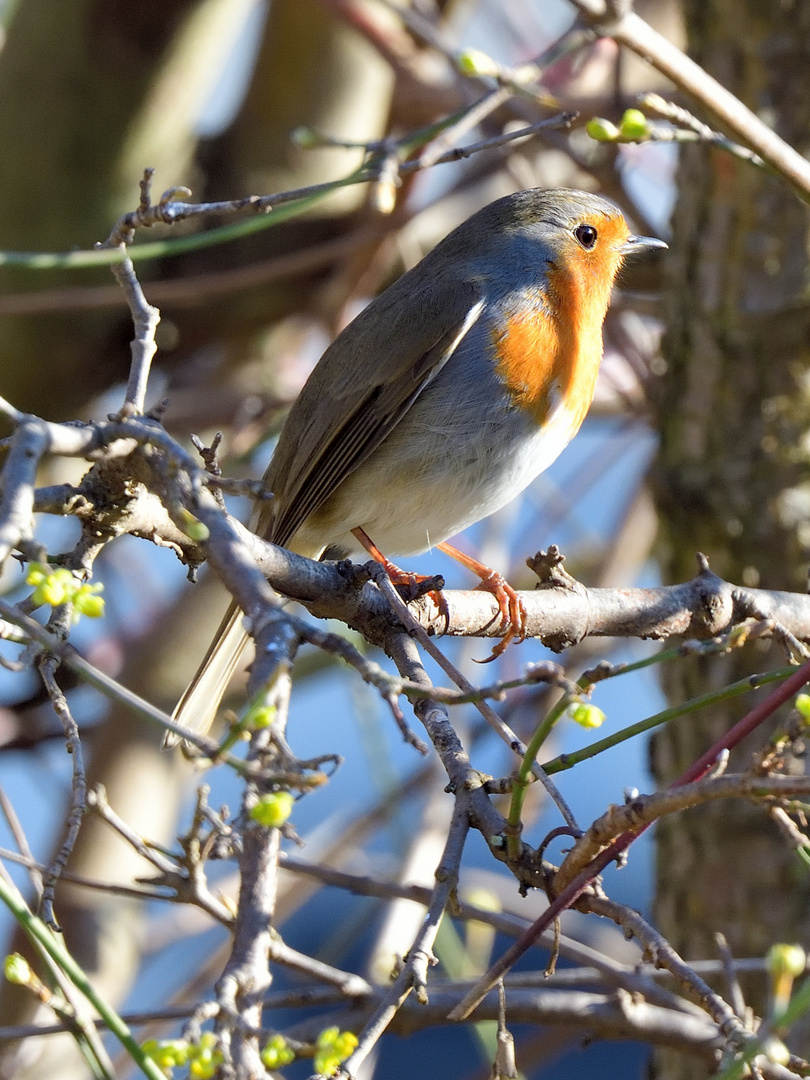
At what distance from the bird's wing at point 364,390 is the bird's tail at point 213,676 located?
379 millimetres

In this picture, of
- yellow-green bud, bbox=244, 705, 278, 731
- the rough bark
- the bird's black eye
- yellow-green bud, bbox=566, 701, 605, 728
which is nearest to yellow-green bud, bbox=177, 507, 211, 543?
yellow-green bud, bbox=244, 705, 278, 731

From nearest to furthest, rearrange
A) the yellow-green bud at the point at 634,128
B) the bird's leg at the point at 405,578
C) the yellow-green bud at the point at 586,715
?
the yellow-green bud at the point at 586,715, the yellow-green bud at the point at 634,128, the bird's leg at the point at 405,578

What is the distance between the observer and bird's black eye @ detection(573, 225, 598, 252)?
11.8 ft

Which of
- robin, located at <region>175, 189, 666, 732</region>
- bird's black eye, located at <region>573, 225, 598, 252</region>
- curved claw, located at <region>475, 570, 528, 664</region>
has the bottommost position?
curved claw, located at <region>475, 570, 528, 664</region>

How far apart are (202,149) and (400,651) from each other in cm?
298

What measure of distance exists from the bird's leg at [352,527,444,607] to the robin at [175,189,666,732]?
1 cm

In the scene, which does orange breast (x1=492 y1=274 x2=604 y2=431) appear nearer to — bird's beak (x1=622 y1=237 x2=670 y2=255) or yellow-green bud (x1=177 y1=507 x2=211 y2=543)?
bird's beak (x1=622 y1=237 x2=670 y2=255)

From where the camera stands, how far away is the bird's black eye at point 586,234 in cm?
360

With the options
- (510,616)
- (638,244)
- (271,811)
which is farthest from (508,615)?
(638,244)

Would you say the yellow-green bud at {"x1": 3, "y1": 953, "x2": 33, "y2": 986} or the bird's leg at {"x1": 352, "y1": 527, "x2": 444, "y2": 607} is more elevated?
the bird's leg at {"x1": 352, "y1": 527, "x2": 444, "y2": 607}

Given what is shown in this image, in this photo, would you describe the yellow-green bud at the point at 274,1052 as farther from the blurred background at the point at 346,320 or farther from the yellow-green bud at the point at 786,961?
the blurred background at the point at 346,320

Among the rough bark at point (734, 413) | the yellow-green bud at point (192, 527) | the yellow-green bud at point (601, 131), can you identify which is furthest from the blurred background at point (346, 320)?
the yellow-green bud at point (192, 527)

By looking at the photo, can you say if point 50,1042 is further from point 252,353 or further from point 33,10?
point 33,10

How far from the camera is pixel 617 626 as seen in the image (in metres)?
2.38
